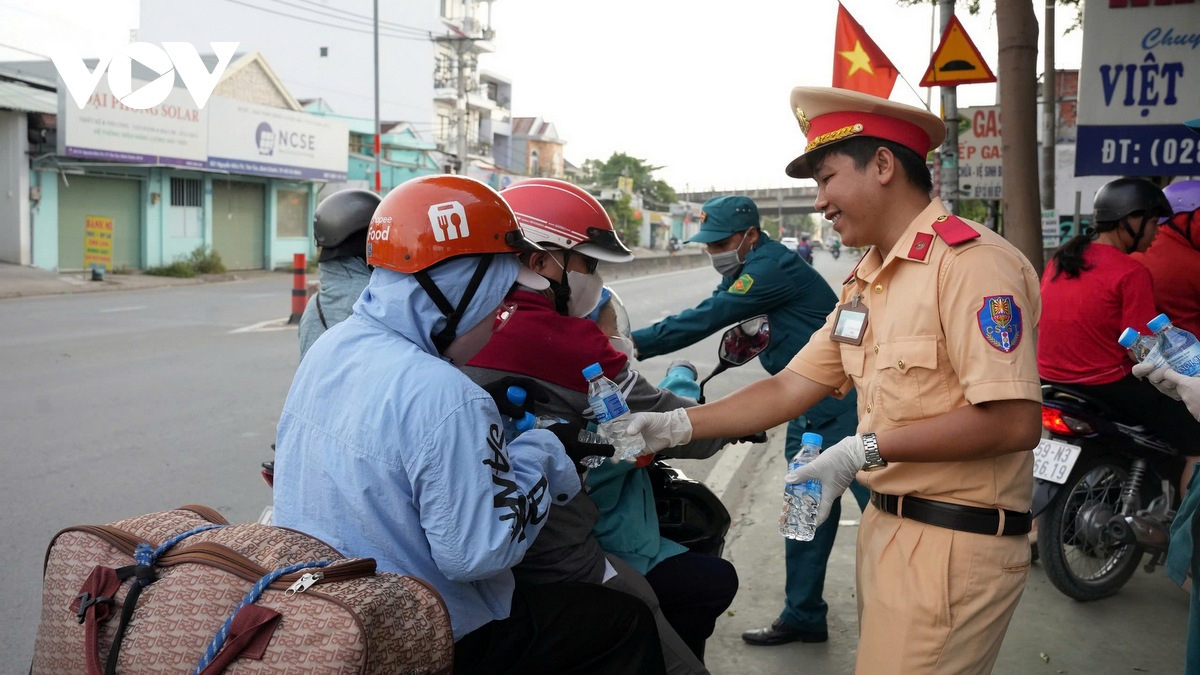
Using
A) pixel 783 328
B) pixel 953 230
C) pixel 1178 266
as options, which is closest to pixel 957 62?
pixel 1178 266

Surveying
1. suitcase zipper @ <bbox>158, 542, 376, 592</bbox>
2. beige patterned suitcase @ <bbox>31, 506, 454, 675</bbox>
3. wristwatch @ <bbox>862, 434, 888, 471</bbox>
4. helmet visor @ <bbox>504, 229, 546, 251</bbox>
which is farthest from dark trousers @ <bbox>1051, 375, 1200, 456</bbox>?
suitcase zipper @ <bbox>158, 542, 376, 592</bbox>

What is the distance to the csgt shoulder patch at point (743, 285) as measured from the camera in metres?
4.16

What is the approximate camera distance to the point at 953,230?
2.19 m

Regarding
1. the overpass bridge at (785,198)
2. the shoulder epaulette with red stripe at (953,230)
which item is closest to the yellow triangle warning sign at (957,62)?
the shoulder epaulette with red stripe at (953,230)

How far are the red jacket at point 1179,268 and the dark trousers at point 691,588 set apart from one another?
2.87 meters

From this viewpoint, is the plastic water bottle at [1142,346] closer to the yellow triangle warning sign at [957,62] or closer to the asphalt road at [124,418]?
the asphalt road at [124,418]

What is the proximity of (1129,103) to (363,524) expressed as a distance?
647 centimetres

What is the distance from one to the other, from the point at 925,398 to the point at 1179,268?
10.1 ft

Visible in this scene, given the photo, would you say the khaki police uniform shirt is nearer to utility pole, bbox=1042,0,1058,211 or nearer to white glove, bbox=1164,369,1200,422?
white glove, bbox=1164,369,1200,422

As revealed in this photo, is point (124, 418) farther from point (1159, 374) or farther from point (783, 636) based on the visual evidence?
point (1159, 374)

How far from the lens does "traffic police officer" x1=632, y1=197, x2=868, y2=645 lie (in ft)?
13.3

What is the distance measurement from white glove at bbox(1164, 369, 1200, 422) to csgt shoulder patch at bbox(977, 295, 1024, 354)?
81cm

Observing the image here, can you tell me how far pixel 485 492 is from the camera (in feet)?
6.50

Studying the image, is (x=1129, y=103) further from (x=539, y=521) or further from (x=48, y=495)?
(x=48, y=495)
